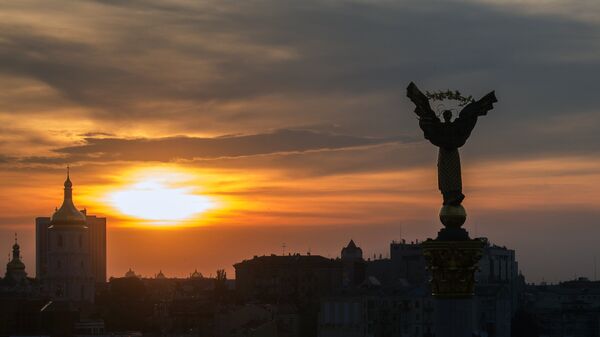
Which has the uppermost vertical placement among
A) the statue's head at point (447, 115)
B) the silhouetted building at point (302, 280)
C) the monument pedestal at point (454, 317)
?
the silhouetted building at point (302, 280)

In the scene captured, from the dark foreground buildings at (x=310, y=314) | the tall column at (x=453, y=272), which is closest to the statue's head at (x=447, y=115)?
the tall column at (x=453, y=272)

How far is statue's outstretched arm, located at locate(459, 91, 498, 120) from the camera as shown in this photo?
20.5 metres

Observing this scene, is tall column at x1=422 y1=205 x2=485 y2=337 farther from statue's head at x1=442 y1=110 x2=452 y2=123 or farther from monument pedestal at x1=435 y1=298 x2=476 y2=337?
statue's head at x1=442 y1=110 x2=452 y2=123

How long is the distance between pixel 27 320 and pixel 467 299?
509 feet

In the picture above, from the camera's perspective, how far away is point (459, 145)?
20391 millimetres

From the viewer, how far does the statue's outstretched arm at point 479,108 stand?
20.5 m

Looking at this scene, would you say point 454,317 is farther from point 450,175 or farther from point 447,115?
point 447,115

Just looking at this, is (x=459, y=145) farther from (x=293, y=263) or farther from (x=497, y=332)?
(x=293, y=263)

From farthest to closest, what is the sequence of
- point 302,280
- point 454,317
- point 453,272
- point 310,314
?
point 302,280 → point 310,314 → point 453,272 → point 454,317

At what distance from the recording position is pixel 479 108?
808 inches

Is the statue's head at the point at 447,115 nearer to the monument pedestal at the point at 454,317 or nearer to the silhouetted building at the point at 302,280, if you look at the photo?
the monument pedestal at the point at 454,317

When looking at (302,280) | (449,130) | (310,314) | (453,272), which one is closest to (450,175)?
(449,130)

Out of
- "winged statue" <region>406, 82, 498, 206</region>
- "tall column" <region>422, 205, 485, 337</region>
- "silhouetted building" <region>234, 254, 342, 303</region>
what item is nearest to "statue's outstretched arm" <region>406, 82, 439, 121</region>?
"winged statue" <region>406, 82, 498, 206</region>

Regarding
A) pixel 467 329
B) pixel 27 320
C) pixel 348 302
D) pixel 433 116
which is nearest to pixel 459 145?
pixel 433 116
